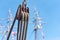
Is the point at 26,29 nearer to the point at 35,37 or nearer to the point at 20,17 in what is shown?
the point at 20,17

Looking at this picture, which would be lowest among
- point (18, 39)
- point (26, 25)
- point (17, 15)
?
point (18, 39)

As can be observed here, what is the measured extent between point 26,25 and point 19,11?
1079 mm

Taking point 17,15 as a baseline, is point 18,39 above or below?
below

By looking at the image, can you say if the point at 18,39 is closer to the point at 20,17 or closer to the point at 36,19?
the point at 20,17

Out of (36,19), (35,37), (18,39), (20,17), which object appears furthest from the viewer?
(36,19)

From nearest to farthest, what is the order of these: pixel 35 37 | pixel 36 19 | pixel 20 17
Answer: pixel 20 17, pixel 35 37, pixel 36 19

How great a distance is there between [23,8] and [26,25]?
42.3 inches

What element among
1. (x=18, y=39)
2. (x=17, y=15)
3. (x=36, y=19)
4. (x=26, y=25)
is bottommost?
(x=18, y=39)

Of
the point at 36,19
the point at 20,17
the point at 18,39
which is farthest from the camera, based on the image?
the point at 36,19

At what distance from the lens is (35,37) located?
151ft

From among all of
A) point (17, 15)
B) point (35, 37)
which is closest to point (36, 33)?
point (35, 37)

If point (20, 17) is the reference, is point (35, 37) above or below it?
above

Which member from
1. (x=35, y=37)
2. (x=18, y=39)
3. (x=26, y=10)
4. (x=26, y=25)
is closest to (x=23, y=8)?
(x=26, y=10)

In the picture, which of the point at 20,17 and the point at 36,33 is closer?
the point at 20,17
